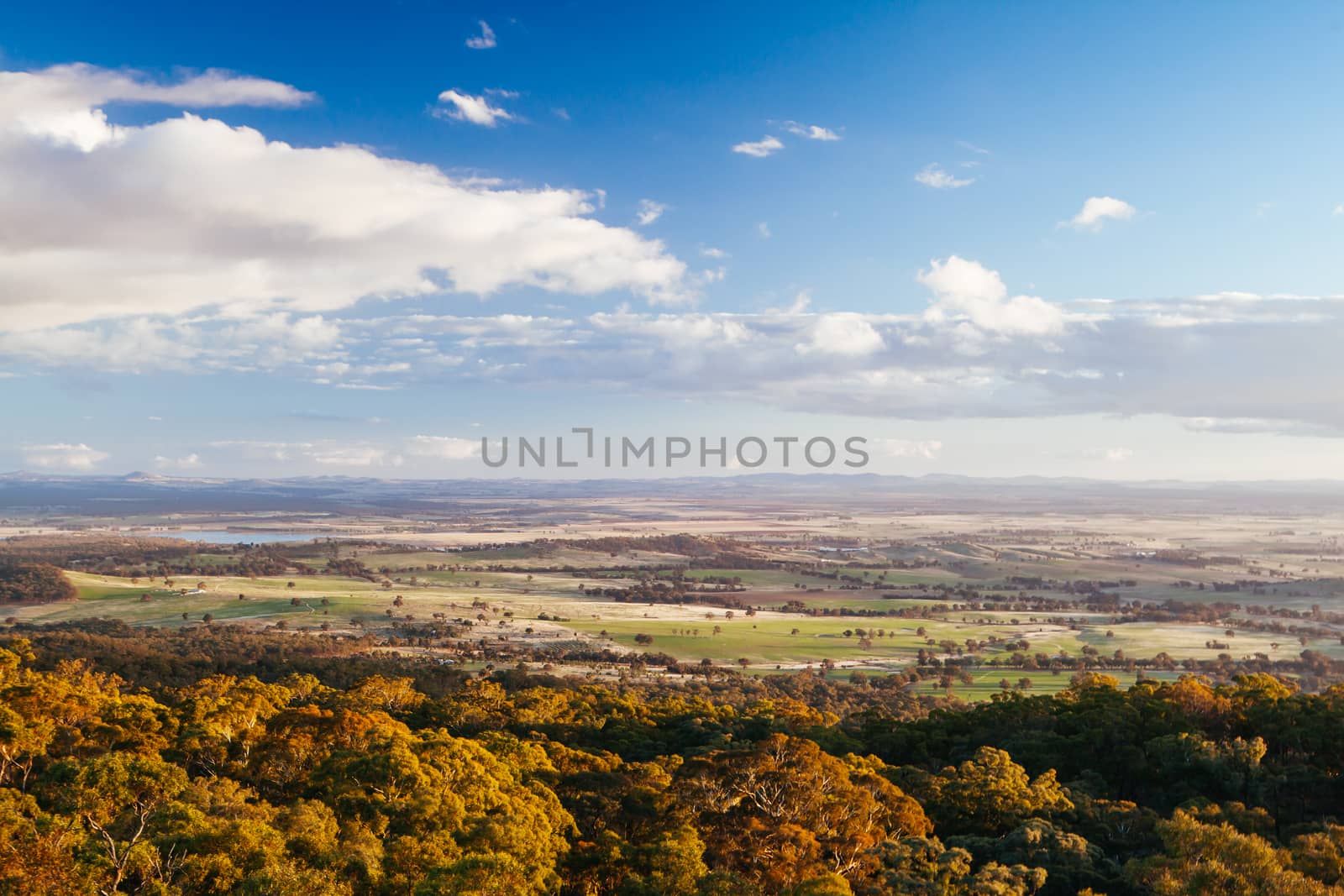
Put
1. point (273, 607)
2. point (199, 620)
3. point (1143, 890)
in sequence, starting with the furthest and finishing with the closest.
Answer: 1. point (273, 607)
2. point (199, 620)
3. point (1143, 890)

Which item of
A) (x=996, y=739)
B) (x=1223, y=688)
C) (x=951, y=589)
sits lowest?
(x=951, y=589)

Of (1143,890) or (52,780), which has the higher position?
(52,780)

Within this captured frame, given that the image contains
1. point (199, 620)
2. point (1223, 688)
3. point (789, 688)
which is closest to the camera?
point (1223, 688)

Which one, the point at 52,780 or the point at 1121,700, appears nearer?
the point at 52,780

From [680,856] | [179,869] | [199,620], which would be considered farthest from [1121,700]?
[199,620]

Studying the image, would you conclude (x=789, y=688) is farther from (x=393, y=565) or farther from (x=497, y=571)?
(x=393, y=565)

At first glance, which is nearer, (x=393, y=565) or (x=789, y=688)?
(x=789, y=688)

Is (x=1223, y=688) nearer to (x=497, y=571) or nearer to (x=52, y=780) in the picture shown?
(x=52, y=780)

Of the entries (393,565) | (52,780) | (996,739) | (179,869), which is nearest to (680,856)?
(179,869)

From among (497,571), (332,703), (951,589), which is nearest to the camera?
(332,703)
